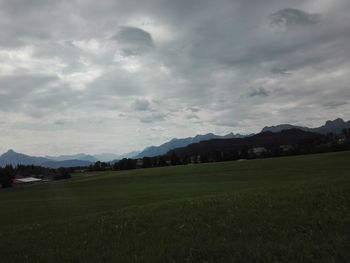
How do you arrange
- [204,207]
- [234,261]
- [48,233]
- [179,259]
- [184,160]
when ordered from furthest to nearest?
1. [184,160]
2. [204,207]
3. [48,233]
4. [179,259]
5. [234,261]

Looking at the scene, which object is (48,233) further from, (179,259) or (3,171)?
(3,171)

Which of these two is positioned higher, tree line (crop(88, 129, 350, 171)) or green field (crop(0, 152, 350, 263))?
tree line (crop(88, 129, 350, 171))

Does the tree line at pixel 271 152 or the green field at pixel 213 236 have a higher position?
the tree line at pixel 271 152

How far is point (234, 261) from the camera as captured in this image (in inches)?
354

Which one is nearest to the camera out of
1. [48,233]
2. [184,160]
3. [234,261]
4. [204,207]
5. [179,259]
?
[234,261]

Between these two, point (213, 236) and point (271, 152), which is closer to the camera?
point (213, 236)

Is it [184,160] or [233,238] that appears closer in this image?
[233,238]

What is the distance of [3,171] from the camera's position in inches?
5576

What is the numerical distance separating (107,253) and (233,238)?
299 cm

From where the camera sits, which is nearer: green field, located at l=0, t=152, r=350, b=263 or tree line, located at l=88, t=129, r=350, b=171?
green field, located at l=0, t=152, r=350, b=263

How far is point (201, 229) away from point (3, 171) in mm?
140051

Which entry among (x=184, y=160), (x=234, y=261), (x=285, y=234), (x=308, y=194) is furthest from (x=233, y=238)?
(x=184, y=160)

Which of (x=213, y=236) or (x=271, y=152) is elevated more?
(x=271, y=152)

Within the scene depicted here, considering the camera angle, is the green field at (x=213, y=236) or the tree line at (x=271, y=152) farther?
the tree line at (x=271, y=152)
